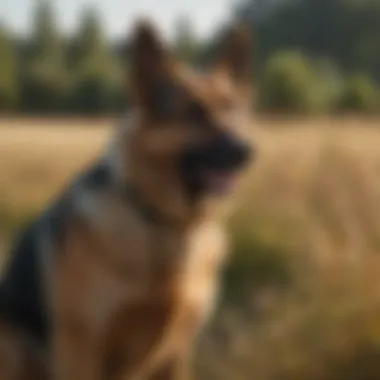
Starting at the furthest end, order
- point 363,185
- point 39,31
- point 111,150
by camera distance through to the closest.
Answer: point 363,185, point 39,31, point 111,150

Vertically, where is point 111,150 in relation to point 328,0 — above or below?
below

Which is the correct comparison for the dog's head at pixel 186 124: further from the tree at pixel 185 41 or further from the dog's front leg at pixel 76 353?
the dog's front leg at pixel 76 353

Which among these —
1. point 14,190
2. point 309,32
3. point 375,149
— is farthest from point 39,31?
point 375,149

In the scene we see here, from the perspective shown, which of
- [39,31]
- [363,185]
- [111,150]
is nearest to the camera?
[111,150]

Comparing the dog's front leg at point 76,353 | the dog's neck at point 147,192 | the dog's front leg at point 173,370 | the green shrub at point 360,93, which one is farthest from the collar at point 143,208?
the green shrub at point 360,93

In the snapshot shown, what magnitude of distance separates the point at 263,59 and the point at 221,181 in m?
0.49

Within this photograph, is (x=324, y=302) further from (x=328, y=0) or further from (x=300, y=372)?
(x=328, y=0)

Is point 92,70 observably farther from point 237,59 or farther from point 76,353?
point 76,353

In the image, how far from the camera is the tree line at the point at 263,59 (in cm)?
215

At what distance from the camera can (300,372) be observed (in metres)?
2.33

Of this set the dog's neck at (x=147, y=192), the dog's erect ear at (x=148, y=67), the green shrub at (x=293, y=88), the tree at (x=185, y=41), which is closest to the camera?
the dog's erect ear at (x=148, y=67)

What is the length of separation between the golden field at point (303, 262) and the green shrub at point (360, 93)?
4cm

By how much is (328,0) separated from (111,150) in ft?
2.62

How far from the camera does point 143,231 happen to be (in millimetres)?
1887
